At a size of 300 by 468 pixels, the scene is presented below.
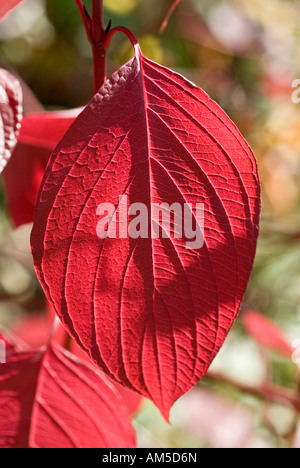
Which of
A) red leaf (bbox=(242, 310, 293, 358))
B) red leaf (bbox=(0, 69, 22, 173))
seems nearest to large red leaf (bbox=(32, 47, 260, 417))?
red leaf (bbox=(0, 69, 22, 173))

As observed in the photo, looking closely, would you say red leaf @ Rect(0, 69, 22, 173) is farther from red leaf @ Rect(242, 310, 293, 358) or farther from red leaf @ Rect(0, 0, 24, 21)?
red leaf @ Rect(242, 310, 293, 358)

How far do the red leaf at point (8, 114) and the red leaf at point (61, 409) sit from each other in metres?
0.23

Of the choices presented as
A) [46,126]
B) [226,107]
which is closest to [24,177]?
[46,126]

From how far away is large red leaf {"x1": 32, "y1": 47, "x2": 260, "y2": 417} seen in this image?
1.16 ft

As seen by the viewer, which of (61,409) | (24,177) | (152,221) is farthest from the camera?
(24,177)

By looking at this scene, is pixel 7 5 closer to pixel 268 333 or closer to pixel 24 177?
pixel 24 177

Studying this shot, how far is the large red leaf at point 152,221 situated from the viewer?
0.35 meters

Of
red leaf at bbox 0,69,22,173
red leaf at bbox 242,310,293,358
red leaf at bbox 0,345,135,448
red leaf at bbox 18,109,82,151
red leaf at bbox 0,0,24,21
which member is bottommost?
red leaf at bbox 0,345,135,448

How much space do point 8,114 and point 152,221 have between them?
0.51 feet

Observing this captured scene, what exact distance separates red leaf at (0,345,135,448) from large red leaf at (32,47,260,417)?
142mm

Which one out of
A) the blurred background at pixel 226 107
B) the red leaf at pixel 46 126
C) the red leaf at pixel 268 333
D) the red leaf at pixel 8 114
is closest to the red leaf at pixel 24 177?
the red leaf at pixel 46 126

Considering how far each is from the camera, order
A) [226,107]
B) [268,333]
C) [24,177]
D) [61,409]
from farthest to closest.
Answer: [226,107]
[268,333]
[24,177]
[61,409]

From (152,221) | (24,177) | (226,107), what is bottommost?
(152,221)

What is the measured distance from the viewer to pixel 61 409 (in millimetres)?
505
